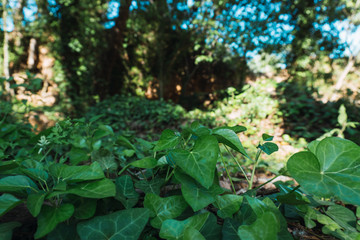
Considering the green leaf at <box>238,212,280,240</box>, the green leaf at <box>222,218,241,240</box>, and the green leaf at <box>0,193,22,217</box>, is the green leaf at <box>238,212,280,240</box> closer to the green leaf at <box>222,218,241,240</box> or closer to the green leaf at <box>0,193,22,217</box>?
the green leaf at <box>222,218,241,240</box>

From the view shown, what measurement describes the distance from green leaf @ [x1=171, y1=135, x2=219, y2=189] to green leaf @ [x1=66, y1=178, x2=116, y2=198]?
0.18 metres

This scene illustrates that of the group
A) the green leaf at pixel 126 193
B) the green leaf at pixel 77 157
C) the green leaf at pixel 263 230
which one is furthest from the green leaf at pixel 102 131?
the green leaf at pixel 263 230

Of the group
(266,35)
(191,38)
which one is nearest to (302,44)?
(266,35)

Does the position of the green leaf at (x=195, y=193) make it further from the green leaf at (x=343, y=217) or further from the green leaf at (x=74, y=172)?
the green leaf at (x=343, y=217)

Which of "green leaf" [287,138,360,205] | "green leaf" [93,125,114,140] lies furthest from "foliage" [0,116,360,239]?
"green leaf" [93,125,114,140]

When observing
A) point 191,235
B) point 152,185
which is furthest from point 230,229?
point 152,185

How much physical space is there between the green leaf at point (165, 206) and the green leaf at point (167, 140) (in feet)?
0.48

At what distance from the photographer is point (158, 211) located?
555 millimetres

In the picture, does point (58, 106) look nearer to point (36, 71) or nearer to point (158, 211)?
point (36, 71)

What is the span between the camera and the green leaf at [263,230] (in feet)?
1.37

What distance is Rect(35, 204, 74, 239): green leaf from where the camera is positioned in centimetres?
43

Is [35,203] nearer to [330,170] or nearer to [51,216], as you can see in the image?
[51,216]

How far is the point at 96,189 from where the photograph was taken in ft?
1.61

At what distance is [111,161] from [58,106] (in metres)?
6.37
